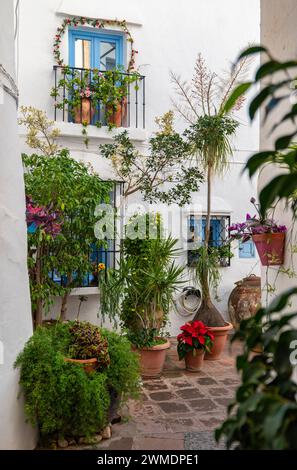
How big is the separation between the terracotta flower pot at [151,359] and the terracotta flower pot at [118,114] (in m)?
3.40

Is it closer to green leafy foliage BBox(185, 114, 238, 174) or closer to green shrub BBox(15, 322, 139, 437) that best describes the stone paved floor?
green shrub BBox(15, 322, 139, 437)

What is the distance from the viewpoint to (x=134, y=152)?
6.17 m

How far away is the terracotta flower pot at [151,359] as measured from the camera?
4688mm

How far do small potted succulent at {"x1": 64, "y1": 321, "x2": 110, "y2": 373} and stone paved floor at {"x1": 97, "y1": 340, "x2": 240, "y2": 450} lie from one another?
22.0 inches

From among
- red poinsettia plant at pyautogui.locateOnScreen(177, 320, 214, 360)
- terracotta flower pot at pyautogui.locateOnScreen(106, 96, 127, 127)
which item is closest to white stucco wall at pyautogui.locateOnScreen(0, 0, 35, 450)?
red poinsettia plant at pyautogui.locateOnScreen(177, 320, 214, 360)

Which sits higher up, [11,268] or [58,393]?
[11,268]

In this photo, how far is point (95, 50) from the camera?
6512 millimetres

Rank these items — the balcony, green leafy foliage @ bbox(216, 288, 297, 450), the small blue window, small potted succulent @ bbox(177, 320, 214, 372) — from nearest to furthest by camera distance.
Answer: green leafy foliage @ bbox(216, 288, 297, 450), small potted succulent @ bbox(177, 320, 214, 372), the balcony, the small blue window

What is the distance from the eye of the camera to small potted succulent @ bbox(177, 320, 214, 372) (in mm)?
4793

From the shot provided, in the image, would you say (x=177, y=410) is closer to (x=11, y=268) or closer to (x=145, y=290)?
(x=145, y=290)

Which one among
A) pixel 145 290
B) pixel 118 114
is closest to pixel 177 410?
pixel 145 290

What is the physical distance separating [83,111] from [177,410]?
4376mm

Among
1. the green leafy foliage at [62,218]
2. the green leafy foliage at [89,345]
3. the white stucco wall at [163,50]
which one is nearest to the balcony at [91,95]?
the white stucco wall at [163,50]

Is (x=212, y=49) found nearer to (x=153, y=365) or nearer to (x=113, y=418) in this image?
(x=153, y=365)
